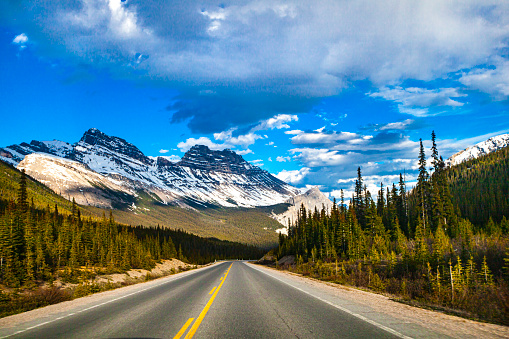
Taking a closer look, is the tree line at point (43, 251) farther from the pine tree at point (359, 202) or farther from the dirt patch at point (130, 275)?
the pine tree at point (359, 202)

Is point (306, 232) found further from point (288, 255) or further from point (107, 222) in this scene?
point (107, 222)

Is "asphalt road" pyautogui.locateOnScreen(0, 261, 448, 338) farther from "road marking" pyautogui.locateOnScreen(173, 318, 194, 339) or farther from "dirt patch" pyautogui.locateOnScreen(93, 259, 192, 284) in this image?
"dirt patch" pyautogui.locateOnScreen(93, 259, 192, 284)

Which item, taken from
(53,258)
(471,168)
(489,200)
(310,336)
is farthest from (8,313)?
(471,168)

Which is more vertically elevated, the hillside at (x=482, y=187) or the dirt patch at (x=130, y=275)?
the hillside at (x=482, y=187)

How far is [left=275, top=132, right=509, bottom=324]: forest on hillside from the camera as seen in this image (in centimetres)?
1447

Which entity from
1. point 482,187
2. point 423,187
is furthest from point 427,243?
point 482,187

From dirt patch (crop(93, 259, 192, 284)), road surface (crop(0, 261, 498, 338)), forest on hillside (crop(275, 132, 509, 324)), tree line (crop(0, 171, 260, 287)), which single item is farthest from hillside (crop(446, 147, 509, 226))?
road surface (crop(0, 261, 498, 338))

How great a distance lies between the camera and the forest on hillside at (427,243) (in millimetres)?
14467

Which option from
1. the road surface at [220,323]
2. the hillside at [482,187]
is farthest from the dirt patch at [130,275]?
the hillside at [482,187]

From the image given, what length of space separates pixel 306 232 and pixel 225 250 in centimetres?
10926

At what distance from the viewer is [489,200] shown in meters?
100

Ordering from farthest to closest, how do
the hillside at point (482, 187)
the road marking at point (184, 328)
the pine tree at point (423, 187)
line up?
the hillside at point (482, 187) → the pine tree at point (423, 187) → the road marking at point (184, 328)

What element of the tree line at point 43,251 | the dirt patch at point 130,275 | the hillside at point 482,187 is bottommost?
the dirt patch at point 130,275

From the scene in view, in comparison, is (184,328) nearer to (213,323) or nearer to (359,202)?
(213,323)
